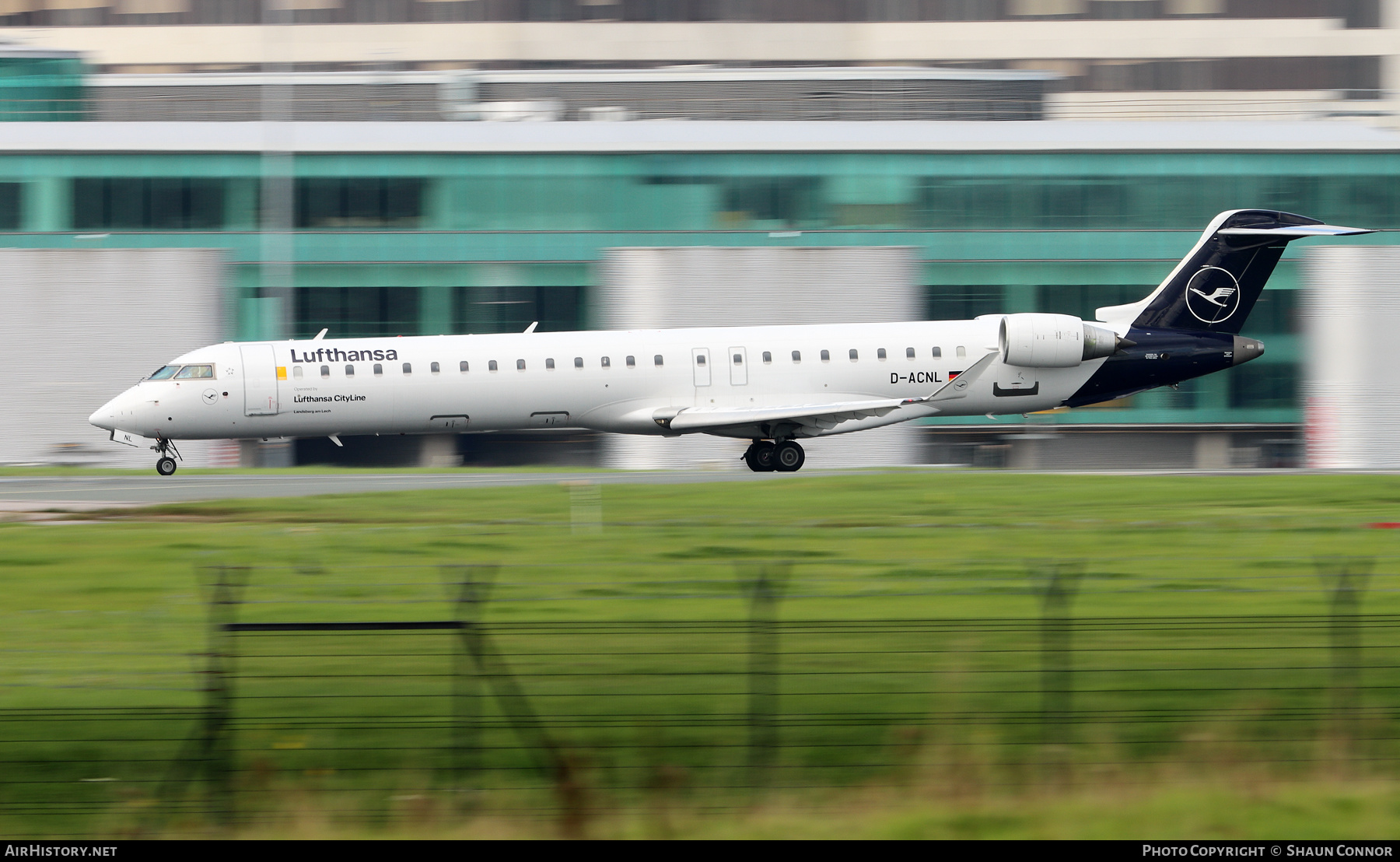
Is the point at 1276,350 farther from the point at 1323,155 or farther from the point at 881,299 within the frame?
the point at 881,299

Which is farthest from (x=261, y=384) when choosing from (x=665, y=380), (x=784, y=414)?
(x=784, y=414)

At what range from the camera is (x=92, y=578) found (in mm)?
13852

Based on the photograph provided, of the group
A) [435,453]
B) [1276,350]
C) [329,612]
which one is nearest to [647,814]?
[329,612]

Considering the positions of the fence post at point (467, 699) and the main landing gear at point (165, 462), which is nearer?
the fence post at point (467, 699)

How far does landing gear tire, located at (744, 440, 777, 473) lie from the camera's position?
29375 millimetres

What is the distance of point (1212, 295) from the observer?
102 feet

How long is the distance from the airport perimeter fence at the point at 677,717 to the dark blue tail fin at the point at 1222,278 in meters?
20.6

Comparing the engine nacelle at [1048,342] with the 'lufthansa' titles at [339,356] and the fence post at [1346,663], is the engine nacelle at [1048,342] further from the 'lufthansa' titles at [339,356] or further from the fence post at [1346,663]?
the fence post at [1346,663]

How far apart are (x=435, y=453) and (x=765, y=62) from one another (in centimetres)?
4804

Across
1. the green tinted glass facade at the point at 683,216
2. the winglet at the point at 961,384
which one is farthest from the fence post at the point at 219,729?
the green tinted glass facade at the point at 683,216

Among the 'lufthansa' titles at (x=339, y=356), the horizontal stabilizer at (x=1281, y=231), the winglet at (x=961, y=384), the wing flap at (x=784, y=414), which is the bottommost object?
the wing flap at (x=784, y=414)

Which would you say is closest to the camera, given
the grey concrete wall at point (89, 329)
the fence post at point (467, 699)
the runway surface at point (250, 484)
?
the fence post at point (467, 699)

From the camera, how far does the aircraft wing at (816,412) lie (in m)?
28.6

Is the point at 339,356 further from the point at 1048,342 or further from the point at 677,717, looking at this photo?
the point at 677,717
